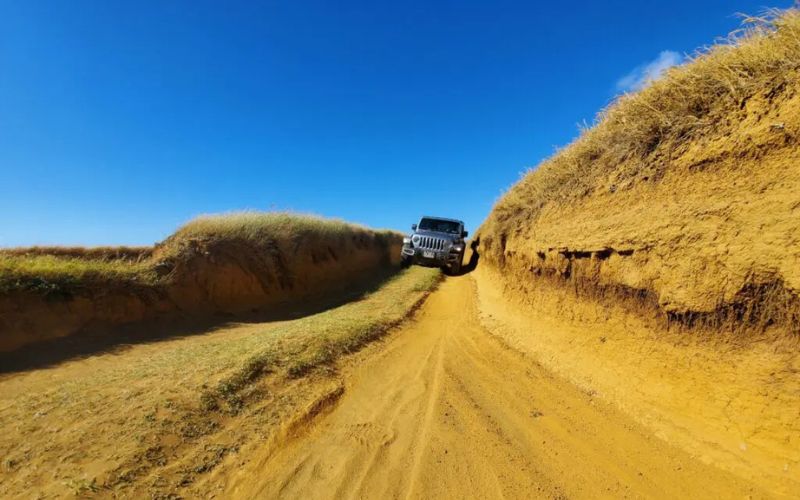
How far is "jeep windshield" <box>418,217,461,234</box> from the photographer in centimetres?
1686

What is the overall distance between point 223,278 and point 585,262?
32.6ft

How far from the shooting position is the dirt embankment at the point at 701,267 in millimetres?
3170

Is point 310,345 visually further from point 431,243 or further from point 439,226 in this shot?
point 439,226

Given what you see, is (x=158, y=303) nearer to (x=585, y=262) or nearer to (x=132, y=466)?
(x=132, y=466)

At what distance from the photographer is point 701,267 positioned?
3.79m

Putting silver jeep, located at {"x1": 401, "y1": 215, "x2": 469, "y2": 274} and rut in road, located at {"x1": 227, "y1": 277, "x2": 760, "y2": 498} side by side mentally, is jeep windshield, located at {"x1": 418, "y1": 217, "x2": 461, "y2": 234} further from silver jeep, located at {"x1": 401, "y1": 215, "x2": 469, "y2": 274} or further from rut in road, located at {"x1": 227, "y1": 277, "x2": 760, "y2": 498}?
rut in road, located at {"x1": 227, "y1": 277, "x2": 760, "y2": 498}

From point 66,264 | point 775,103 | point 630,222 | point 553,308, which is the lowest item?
point 553,308

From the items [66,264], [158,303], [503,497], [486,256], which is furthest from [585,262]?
[66,264]

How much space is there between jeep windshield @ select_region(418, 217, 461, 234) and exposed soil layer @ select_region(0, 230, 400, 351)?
379 centimetres

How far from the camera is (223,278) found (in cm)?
1140

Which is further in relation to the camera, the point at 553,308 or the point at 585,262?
the point at 553,308

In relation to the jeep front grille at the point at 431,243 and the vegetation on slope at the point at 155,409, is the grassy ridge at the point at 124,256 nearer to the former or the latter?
the vegetation on slope at the point at 155,409

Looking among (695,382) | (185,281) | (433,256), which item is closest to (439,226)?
(433,256)

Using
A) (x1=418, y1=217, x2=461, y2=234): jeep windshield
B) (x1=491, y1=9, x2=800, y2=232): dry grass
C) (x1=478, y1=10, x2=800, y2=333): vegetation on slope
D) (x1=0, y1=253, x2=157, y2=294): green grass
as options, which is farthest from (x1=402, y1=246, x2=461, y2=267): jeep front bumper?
(x1=0, y1=253, x2=157, y2=294): green grass
